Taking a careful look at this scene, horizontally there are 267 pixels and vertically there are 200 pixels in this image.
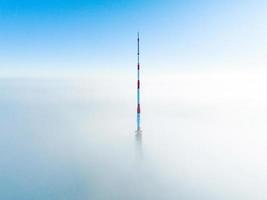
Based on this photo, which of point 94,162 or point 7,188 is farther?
point 94,162

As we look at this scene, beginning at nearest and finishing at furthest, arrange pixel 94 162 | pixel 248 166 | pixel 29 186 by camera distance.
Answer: pixel 29 186 → pixel 94 162 → pixel 248 166

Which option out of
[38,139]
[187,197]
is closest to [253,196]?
[187,197]

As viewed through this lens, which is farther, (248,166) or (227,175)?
(248,166)

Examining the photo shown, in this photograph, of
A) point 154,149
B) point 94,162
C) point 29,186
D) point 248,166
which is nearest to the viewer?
point 29,186

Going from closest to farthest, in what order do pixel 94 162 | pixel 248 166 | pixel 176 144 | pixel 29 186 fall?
pixel 29 186, pixel 94 162, pixel 248 166, pixel 176 144

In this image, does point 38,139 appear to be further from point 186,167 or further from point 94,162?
point 186,167

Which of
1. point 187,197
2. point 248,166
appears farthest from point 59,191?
point 248,166

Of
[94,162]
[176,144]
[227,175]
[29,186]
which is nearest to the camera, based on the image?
[29,186]

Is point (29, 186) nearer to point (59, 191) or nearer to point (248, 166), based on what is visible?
point (59, 191)

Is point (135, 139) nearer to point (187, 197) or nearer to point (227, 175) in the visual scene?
point (227, 175)
